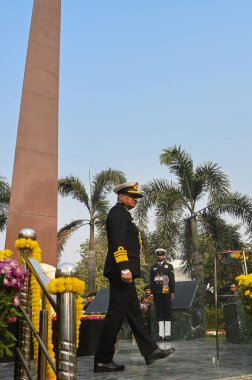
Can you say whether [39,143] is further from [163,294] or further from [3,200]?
[3,200]

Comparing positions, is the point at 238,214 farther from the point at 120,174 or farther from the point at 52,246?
the point at 52,246

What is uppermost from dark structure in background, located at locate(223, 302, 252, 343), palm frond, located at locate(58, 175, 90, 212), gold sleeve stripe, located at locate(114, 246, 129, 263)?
palm frond, located at locate(58, 175, 90, 212)

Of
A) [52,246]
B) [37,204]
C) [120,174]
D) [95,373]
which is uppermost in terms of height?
[120,174]

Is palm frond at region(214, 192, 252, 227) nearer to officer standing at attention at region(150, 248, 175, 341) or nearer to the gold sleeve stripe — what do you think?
officer standing at attention at region(150, 248, 175, 341)

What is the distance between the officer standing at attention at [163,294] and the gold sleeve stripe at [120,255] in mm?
4922

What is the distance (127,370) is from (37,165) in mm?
6608

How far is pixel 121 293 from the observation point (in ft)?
16.4

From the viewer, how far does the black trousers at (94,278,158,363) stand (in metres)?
4.86

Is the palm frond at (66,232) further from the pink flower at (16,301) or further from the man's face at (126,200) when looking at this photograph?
the pink flower at (16,301)

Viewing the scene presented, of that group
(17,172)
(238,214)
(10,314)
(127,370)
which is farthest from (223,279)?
(10,314)

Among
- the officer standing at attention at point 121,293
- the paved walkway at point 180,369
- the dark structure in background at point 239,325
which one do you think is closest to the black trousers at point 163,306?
the dark structure in background at point 239,325

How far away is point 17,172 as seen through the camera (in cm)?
1062

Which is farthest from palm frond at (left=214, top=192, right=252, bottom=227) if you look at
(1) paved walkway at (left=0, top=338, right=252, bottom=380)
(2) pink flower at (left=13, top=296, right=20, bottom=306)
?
(2) pink flower at (left=13, top=296, right=20, bottom=306)

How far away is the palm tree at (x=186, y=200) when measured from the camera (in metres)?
18.7
